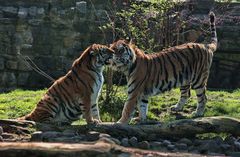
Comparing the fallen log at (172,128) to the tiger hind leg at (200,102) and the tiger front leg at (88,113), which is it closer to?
the tiger front leg at (88,113)

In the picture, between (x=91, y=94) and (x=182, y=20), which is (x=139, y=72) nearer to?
(x=91, y=94)

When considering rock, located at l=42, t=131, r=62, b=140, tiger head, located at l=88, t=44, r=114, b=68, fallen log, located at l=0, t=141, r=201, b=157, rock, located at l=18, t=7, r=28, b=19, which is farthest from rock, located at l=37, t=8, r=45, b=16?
fallen log, located at l=0, t=141, r=201, b=157

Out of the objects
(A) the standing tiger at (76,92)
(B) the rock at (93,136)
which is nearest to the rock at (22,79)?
(A) the standing tiger at (76,92)

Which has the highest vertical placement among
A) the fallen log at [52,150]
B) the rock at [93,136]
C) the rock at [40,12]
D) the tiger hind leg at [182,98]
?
the rock at [40,12]

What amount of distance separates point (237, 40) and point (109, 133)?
26.2ft

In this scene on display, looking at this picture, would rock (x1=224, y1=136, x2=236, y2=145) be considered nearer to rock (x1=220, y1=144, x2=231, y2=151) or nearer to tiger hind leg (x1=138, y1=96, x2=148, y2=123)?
rock (x1=220, y1=144, x2=231, y2=151)

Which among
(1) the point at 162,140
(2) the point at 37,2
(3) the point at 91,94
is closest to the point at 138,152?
(1) the point at 162,140

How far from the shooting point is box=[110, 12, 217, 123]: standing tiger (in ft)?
33.8

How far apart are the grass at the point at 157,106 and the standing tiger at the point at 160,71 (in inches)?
13.2

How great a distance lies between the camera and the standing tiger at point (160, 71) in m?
10.3

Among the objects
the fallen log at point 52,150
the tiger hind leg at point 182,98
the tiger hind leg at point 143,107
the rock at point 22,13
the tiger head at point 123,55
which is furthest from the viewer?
the rock at point 22,13

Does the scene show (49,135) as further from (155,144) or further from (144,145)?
(155,144)

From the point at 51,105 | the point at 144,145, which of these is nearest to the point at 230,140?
the point at 144,145

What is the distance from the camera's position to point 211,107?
11.8 meters
